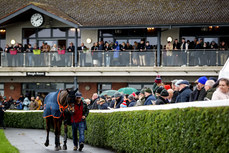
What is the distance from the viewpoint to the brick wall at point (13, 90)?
3406 cm

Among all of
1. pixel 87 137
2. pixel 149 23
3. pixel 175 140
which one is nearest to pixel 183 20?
pixel 149 23

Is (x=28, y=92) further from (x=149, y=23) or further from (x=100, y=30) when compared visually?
(x=149, y=23)

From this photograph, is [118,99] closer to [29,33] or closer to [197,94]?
[197,94]

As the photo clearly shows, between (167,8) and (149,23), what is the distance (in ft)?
8.83

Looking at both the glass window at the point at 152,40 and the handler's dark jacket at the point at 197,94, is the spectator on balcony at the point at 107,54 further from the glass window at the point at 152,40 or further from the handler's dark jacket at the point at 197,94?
the handler's dark jacket at the point at 197,94

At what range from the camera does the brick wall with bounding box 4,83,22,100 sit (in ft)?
112

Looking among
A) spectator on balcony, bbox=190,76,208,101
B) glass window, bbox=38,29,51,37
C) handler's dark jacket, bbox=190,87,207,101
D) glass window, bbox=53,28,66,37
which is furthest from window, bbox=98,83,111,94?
handler's dark jacket, bbox=190,87,207,101

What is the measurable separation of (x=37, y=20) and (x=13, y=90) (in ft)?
19.3

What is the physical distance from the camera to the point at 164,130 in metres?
8.80

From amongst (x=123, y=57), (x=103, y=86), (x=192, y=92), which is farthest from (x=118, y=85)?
(x=192, y=92)

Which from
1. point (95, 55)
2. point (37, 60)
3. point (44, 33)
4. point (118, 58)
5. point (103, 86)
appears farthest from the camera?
point (44, 33)

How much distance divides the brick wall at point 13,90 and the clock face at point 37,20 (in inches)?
197

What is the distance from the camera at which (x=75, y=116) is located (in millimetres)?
13297

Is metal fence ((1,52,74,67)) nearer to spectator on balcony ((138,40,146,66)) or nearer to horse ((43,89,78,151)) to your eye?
spectator on balcony ((138,40,146,66))
